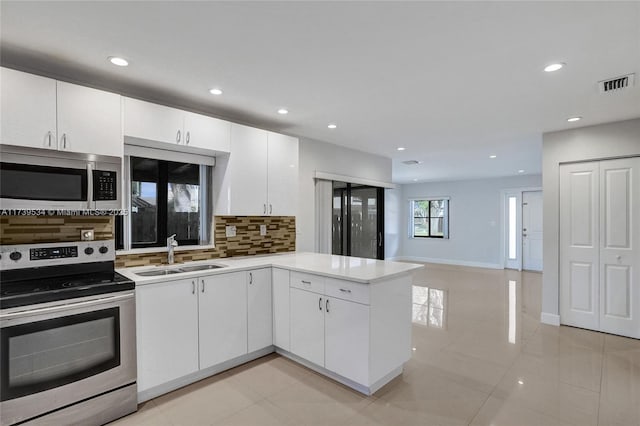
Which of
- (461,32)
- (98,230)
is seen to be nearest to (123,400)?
(98,230)

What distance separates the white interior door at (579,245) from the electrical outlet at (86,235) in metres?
5.10

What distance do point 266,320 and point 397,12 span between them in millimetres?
2680

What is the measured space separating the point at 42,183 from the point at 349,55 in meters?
2.24

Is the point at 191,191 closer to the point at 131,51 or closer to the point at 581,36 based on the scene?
the point at 131,51

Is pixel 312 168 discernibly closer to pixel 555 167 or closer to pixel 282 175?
pixel 282 175

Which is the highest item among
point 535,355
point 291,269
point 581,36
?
point 581,36

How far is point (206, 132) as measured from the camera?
118 inches

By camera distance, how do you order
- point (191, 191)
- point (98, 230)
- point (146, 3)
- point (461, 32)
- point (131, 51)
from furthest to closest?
point (191, 191) → point (98, 230) → point (131, 51) → point (461, 32) → point (146, 3)

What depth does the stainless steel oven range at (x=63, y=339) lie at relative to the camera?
1.81 metres

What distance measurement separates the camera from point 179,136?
111 inches

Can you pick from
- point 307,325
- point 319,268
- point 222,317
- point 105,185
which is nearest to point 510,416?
point 307,325

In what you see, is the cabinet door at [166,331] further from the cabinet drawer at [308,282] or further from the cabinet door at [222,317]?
the cabinet drawer at [308,282]

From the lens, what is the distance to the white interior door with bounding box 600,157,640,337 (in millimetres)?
3559

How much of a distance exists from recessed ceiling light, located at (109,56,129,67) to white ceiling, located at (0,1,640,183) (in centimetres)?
6
